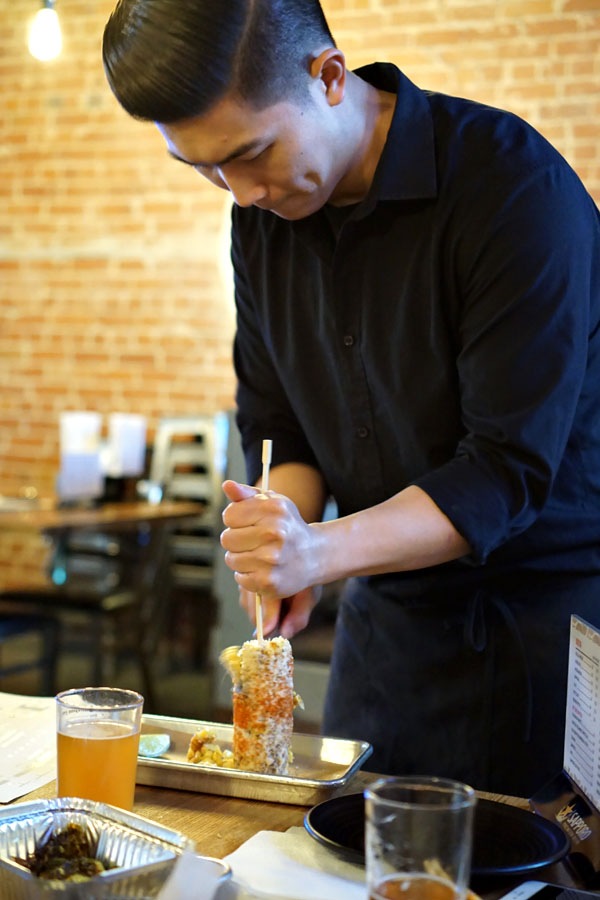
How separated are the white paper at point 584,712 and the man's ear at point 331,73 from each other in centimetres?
66

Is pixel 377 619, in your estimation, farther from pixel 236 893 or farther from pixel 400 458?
pixel 236 893

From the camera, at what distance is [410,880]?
0.69 meters

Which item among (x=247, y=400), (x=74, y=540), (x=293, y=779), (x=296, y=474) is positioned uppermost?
(x=247, y=400)

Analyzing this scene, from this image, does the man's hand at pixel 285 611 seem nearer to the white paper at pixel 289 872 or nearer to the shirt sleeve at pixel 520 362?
the shirt sleeve at pixel 520 362

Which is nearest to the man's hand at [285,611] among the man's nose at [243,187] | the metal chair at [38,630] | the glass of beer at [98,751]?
the glass of beer at [98,751]

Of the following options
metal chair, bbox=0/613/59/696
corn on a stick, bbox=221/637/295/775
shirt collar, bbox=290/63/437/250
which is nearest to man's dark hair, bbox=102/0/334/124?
shirt collar, bbox=290/63/437/250

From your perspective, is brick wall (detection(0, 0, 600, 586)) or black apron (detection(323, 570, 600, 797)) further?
brick wall (detection(0, 0, 600, 586))

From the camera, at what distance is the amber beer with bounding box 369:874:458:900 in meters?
0.69

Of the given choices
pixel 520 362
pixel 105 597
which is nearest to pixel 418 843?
pixel 520 362

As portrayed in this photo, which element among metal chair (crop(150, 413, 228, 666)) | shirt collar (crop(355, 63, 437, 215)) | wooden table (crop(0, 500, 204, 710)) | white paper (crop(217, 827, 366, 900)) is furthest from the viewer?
metal chair (crop(150, 413, 228, 666))

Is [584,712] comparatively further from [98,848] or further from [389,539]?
[98,848]

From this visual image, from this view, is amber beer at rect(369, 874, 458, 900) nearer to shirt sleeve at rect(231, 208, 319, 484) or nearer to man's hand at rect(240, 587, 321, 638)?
man's hand at rect(240, 587, 321, 638)

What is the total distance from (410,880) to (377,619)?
2.74 ft

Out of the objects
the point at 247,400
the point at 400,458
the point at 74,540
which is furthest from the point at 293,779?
the point at 74,540
